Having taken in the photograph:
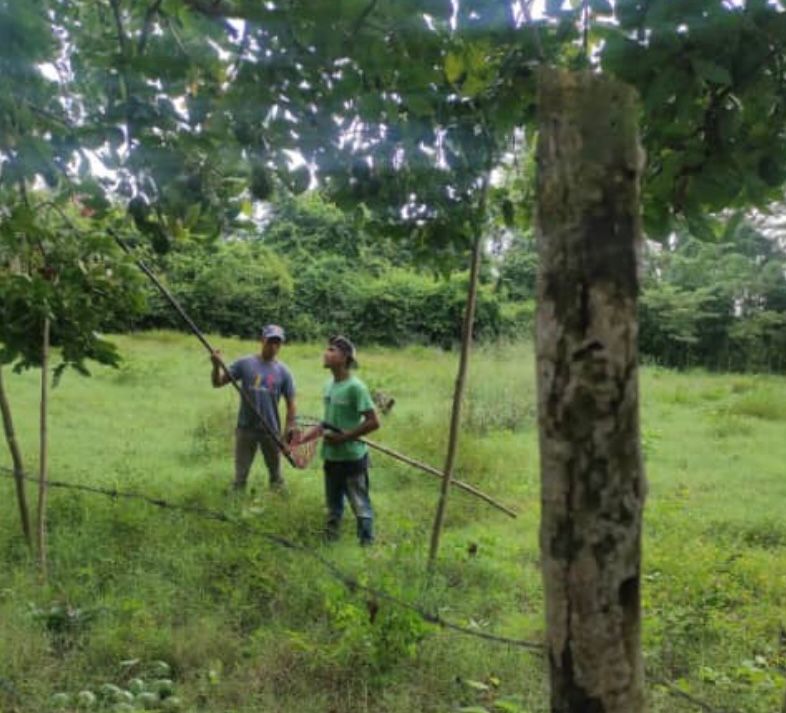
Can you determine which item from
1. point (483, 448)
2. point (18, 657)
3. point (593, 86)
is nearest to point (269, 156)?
point (593, 86)

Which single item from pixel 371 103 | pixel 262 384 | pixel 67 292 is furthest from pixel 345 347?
pixel 371 103

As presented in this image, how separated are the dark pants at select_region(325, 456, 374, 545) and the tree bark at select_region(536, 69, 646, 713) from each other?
4.08 metres

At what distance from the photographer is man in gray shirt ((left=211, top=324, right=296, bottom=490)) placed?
20.2 feet

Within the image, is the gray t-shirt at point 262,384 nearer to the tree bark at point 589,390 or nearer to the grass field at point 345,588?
the grass field at point 345,588

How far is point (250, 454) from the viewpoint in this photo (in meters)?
6.24

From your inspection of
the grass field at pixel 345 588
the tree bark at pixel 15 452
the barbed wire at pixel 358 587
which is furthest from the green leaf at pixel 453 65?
the tree bark at pixel 15 452

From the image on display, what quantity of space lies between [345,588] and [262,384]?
2671 millimetres

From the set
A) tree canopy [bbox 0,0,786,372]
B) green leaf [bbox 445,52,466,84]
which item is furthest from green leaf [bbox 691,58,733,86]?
green leaf [bbox 445,52,466,84]

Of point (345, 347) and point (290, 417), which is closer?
point (345, 347)

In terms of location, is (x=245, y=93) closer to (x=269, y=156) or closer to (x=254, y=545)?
(x=269, y=156)

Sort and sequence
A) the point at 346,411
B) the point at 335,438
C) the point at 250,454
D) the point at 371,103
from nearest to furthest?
1. the point at 371,103
2. the point at 335,438
3. the point at 346,411
4. the point at 250,454

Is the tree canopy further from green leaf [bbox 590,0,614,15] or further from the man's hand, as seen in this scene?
the man's hand

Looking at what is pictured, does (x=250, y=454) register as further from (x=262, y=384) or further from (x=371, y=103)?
(x=371, y=103)

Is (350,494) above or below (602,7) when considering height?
below
